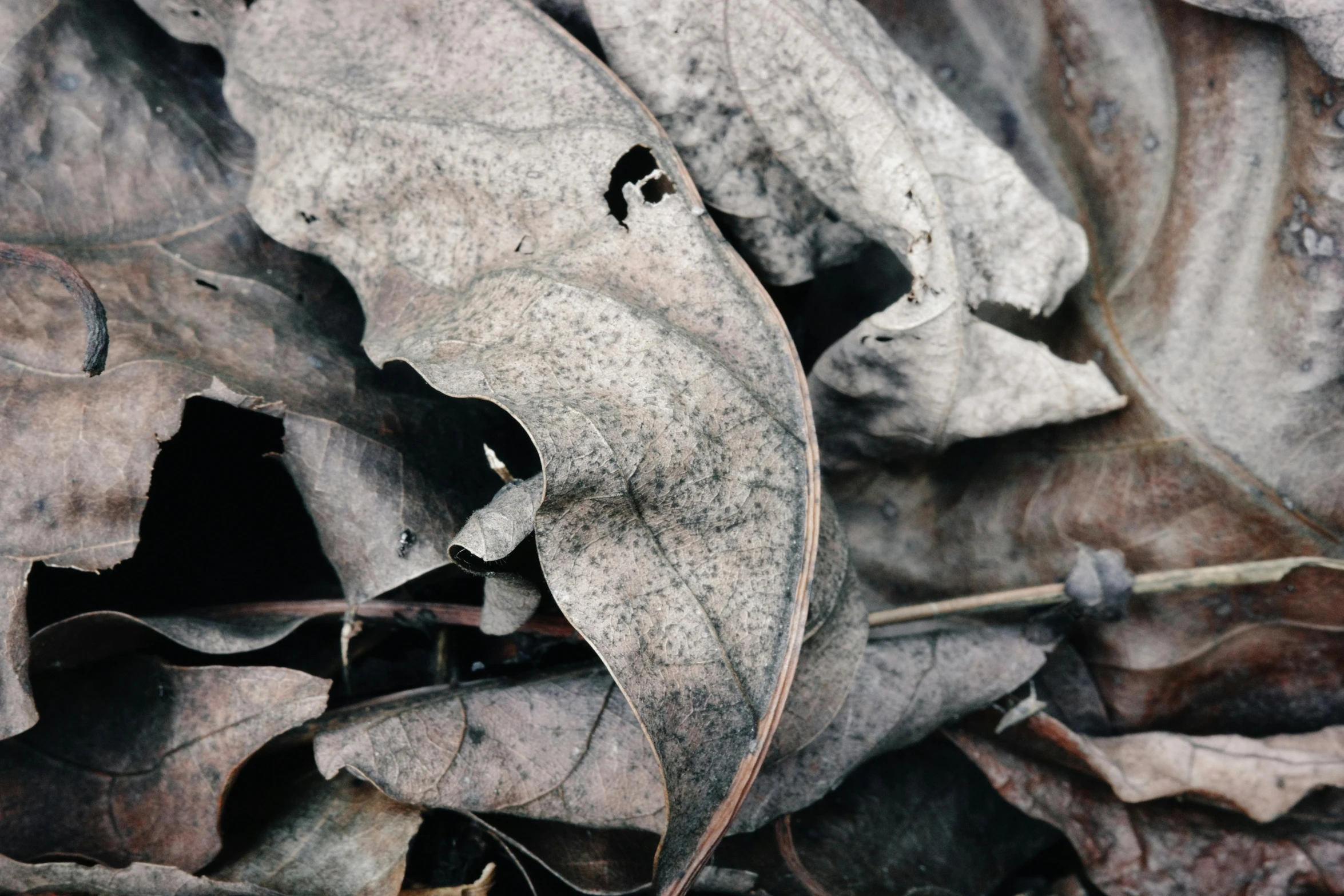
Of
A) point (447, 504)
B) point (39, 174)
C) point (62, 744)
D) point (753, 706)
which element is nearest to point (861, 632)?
point (753, 706)

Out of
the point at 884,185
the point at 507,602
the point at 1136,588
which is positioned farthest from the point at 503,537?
the point at 1136,588

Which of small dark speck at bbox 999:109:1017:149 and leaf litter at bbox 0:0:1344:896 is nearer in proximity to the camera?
leaf litter at bbox 0:0:1344:896

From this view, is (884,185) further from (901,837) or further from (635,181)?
(901,837)

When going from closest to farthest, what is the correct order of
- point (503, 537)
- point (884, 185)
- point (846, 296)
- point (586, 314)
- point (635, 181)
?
point (503, 537) → point (586, 314) → point (635, 181) → point (884, 185) → point (846, 296)

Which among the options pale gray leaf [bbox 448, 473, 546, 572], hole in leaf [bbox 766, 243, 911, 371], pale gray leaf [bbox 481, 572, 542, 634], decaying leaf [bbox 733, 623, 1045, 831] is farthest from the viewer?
hole in leaf [bbox 766, 243, 911, 371]

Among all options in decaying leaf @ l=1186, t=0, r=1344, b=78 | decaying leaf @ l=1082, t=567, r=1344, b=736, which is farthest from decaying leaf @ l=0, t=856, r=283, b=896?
decaying leaf @ l=1186, t=0, r=1344, b=78

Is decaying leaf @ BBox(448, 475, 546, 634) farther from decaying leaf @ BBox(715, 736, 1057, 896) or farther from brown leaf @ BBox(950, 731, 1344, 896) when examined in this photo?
brown leaf @ BBox(950, 731, 1344, 896)
